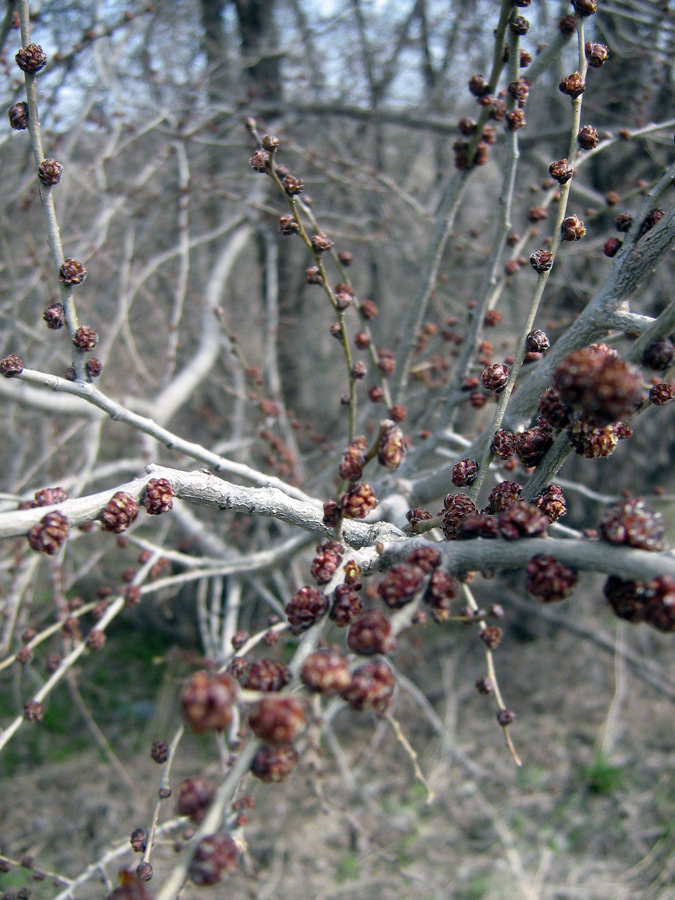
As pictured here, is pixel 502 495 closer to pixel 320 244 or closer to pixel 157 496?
pixel 157 496

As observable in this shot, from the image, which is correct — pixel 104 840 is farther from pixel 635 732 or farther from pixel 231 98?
pixel 231 98

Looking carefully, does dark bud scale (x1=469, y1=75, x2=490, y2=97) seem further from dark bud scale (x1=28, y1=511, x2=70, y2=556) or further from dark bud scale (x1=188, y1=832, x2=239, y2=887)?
dark bud scale (x1=188, y1=832, x2=239, y2=887)

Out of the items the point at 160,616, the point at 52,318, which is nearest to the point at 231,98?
the point at 52,318

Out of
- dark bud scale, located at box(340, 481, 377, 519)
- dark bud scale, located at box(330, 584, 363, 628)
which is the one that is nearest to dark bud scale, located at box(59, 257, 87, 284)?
dark bud scale, located at box(340, 481, 377, 519)

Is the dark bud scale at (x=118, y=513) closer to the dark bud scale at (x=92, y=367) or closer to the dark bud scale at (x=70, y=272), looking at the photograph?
the dark bud scale at (x=92, y=367)

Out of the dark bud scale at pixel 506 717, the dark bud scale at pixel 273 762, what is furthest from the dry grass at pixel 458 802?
the dark bud scale at pixel 273 762

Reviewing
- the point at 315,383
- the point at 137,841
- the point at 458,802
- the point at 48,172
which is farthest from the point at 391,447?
the point at 315,383

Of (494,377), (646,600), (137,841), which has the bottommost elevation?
(137,841)
